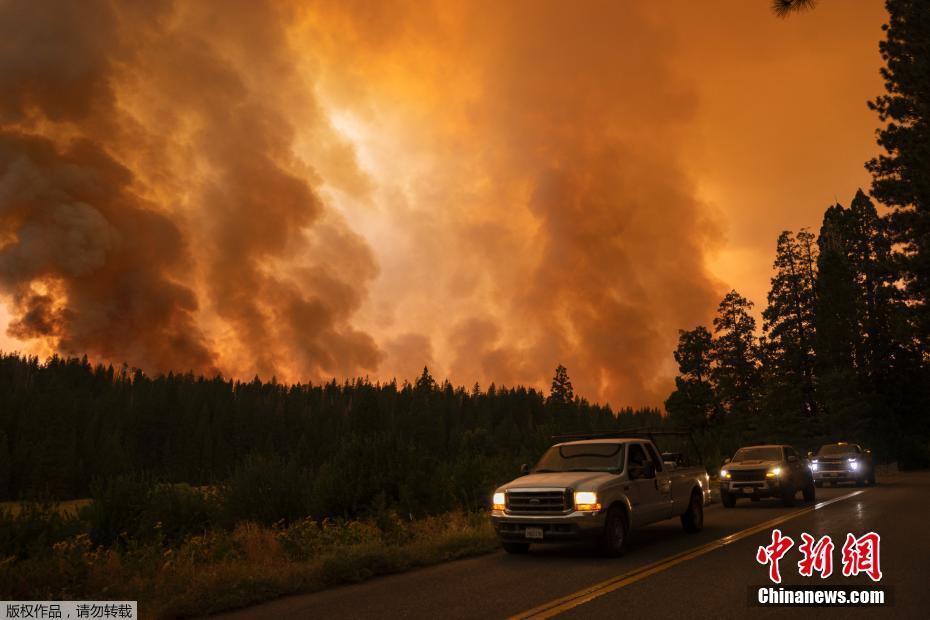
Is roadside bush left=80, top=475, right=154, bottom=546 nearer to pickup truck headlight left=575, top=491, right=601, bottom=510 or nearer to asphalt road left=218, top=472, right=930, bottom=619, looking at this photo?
asphalt road left=218, top=472, right=930, bottom=619

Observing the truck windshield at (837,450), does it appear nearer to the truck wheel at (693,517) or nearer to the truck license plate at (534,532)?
the truck wheel at (693,517)

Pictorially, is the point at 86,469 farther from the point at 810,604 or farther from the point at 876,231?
the point at 810,604

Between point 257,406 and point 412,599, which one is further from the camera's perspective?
point 257,406

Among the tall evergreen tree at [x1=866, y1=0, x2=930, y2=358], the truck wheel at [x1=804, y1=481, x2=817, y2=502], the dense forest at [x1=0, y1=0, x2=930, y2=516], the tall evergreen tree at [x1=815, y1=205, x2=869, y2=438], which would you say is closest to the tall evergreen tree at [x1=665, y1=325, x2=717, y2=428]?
the dense forest at [x1=0, y1=0, x2=930, y2=516]

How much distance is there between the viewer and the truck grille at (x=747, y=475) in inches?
784

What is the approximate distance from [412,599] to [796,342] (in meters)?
64.2

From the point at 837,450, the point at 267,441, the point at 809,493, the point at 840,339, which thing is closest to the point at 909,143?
the point at 837,450

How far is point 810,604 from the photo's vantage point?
25.2 ft

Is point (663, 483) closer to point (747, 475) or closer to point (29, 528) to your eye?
point (747, 475)

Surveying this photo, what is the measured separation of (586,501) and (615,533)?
3.06 feet

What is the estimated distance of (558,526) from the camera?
1095cm

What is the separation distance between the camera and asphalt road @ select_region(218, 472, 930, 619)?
744 centimetres

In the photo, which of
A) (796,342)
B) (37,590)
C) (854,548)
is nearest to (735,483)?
(854,548)

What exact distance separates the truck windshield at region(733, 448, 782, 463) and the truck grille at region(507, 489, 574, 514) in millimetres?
12600
